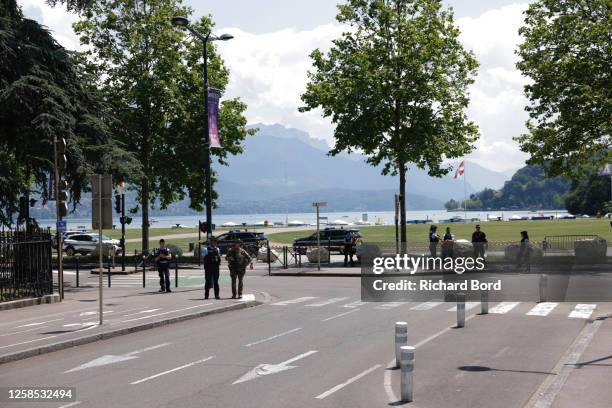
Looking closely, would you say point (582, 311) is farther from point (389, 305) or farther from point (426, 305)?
point (389, 305)

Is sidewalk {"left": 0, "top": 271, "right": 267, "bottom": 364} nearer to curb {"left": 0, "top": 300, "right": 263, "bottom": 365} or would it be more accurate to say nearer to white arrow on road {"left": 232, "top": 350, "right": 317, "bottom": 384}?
curb {"left": 0, "top": 300, "right": 263, "bottom": 365}

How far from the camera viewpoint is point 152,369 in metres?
12.4

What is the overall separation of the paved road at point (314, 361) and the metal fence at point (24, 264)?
6.53 m

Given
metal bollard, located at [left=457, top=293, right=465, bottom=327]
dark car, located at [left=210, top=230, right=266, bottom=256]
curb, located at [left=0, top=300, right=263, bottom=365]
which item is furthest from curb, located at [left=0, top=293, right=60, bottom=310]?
dark car, located at [left=210, top=230, right=266, bottom=256]

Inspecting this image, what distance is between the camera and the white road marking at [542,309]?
63.5ft

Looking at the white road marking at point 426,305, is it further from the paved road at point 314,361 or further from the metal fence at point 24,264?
the metal fence at point 24,264

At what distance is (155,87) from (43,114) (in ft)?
60.2

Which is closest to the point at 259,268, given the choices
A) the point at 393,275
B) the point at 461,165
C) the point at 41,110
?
the point at 393,275

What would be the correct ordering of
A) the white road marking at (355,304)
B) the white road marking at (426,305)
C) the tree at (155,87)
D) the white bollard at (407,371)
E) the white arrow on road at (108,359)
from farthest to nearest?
1. the tree at (155,87)
2. the white road marking at (355,304)
3. the white road marking at (426,305)
4. the white arrow on road at (108,359)
5. the white bollard at (407,371)

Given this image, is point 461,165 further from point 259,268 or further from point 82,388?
point 82,388

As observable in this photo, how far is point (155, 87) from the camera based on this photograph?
4497 cm

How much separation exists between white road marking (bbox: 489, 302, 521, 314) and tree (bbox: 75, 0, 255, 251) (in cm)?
2834

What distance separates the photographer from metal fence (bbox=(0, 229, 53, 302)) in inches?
853

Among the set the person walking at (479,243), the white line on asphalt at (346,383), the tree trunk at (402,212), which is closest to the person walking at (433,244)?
the tree trunk at (402,212)
